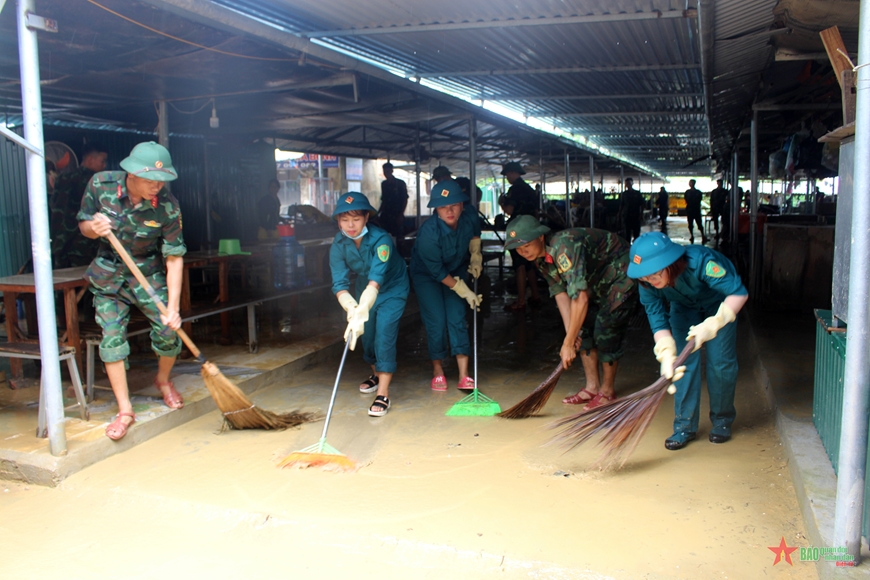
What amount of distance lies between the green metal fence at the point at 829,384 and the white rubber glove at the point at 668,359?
713 mm

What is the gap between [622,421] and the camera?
3518 mm

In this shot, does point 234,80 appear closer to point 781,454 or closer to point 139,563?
point 139,563

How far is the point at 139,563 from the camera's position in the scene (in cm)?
297

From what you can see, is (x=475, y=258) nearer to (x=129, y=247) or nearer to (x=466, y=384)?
(x=466, y=384)

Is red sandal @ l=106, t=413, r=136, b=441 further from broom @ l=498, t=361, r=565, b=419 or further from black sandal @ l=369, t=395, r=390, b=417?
broom @ l=498, t=361, r=565, b=419

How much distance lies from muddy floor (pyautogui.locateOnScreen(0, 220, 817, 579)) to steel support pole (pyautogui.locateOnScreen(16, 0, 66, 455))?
412 mm

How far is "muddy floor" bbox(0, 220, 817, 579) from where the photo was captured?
114 inches

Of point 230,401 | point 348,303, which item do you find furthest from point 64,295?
point 348,303

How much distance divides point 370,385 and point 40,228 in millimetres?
2721

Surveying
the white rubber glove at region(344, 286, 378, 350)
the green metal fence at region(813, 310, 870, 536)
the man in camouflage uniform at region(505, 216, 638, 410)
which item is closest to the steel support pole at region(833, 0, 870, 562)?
the green metal fence at region(813, 310, 870, 536)

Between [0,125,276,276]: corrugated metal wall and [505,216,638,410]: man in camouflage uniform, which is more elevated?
[0,125,276,276]: corrugated metal wall

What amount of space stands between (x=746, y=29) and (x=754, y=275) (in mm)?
4220

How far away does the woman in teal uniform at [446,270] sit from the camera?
5141 millimetres

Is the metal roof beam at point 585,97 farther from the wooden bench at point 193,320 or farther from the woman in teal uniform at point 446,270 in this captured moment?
the wooden bench at point 193,320
